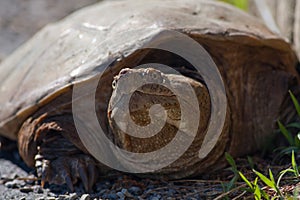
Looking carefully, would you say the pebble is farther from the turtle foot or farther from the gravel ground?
the turtle foot

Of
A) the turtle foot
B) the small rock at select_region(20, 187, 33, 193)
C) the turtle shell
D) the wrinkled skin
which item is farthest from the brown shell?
the small rock at select_region(20, 187, 33, 193)

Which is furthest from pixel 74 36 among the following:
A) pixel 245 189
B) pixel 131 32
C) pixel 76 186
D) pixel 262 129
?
pixel 245 189

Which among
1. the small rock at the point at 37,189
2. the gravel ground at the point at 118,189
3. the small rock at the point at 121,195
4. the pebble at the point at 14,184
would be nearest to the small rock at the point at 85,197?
the gravel ground at the point at 118,189

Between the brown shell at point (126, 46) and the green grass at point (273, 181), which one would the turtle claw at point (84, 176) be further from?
the green grass at point (273, 181)

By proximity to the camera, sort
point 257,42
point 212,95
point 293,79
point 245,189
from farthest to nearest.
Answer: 1. point 293,79
2. point 257,42
3. point 212,95
4. point 245,189

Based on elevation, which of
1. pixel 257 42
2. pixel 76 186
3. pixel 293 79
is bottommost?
pixel 76 186

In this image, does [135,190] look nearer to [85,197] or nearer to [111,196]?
[111,196]

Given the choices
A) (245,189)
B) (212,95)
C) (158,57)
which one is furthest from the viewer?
(158,57)

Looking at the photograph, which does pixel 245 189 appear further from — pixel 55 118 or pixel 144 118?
pixel 55 118
